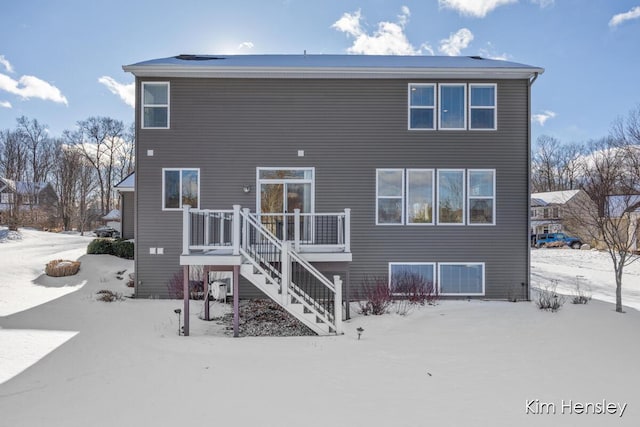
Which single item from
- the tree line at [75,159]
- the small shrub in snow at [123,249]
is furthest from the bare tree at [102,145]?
the small shrub in snow at [123,249]

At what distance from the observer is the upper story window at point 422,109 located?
9.78m

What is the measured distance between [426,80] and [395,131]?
5.65 ft

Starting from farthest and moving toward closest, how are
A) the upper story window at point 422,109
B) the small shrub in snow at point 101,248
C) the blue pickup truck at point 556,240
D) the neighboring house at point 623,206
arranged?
1. the blue pickup truck at point 556,240
2. the small shrub in snow at point 101,248
3. the upper story window at point 422,109
4. the neighboring house at point 623,206

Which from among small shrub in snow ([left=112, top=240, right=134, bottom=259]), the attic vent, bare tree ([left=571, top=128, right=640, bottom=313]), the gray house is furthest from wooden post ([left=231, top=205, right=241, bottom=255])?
small shrub in snow ([left=112, top=240, right=134, bottom=259])

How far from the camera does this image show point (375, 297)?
8.29m

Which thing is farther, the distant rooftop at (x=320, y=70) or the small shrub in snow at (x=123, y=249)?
the small shrub in snow at (x=123, y=249)

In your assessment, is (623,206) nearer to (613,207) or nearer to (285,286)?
(613,207)

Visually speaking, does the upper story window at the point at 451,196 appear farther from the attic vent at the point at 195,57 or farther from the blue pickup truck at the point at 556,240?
the blue pickup truck at the point at 556,240

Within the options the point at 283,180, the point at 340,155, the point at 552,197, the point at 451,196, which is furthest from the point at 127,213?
the point at 552,197

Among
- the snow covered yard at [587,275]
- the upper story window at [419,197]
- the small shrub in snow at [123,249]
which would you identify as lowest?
the snow covered yard at [587,275]

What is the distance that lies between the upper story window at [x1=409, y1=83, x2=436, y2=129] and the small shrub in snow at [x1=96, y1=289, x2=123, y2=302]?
373 inches

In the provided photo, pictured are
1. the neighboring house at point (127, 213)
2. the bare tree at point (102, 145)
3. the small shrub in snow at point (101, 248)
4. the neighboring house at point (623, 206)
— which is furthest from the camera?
the bare tree at point (102, 145)

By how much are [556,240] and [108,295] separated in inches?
1237

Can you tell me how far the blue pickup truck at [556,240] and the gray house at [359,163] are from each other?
74.6 ft
